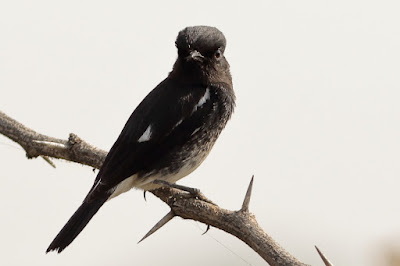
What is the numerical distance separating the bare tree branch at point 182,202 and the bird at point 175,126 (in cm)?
20

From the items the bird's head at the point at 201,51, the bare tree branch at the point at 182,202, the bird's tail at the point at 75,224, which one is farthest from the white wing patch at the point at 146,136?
the bird's head at the point at 201,51

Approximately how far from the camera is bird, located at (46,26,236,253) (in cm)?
582

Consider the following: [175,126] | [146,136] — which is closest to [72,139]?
[146,136]

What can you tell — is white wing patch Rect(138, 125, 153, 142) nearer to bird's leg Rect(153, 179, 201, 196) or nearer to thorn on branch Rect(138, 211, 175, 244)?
bird's leg Rect(153, 179, 201, 196)

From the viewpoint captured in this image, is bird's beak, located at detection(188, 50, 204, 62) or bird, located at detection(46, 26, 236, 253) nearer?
bird, located at detection(46, 26, 236, 253)

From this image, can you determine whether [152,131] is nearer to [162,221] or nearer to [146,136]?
[146,136]

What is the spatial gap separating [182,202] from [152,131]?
0.93 metres

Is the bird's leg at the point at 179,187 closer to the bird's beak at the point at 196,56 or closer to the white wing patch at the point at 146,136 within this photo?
the white wing patch at the point at 146,136

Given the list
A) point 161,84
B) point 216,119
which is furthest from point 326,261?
point 161,84

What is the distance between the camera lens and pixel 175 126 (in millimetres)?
6094

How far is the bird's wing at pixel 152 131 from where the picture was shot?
5.80m

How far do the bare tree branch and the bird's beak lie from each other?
41.1 inches

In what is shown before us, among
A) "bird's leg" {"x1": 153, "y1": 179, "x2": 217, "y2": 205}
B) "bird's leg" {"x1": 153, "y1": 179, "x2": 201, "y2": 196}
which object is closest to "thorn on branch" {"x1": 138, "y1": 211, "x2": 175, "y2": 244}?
"bird's leg" {"x1": 153, "y1": 179, "x2": 217, "y2": 205}

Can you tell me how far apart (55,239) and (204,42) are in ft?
6.58
